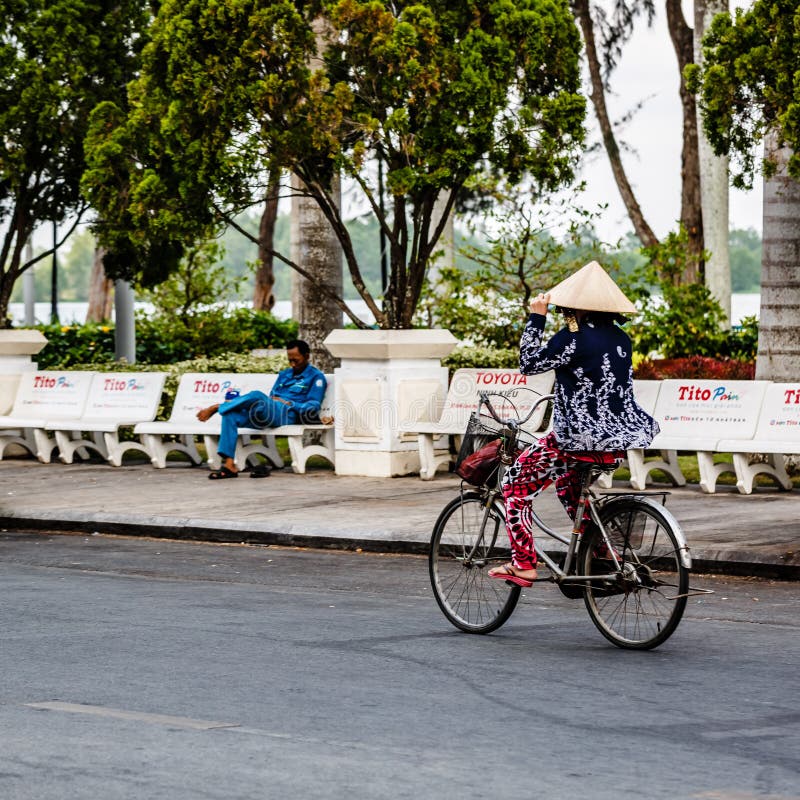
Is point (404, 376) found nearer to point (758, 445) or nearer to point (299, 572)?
point (758, 445)

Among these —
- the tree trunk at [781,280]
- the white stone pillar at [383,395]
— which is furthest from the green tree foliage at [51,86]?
the tree trunk at [781,280]

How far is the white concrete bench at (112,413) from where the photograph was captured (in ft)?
61.4

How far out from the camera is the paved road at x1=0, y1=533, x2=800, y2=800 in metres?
5.61

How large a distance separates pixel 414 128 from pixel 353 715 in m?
11.0

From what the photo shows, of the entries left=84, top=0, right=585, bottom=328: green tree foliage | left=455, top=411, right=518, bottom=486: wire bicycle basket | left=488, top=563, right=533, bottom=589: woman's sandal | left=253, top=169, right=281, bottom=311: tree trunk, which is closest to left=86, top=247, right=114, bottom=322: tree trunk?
left=253, top=169, right=281, bottom=311: tree trunk

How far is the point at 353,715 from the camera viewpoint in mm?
6598

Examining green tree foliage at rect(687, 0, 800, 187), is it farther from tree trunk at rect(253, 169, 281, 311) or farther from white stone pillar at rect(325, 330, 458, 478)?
tree trunk at rect(253, 169, 281, 311)

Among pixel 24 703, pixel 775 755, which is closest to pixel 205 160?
pixel 24 703

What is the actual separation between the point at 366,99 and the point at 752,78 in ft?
14.2

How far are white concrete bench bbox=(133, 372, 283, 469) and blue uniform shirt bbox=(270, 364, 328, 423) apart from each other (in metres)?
0.44

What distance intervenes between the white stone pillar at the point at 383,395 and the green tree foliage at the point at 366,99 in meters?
1.01

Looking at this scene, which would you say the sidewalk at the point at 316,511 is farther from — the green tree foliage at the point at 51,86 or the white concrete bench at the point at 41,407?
the green tree foliage at the point at 51,86

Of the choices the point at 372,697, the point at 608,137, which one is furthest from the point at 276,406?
the point at 608,137

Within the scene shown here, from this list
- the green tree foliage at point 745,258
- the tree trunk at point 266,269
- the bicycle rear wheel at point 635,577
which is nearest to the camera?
the bicycle rear wheel at point 635,577
